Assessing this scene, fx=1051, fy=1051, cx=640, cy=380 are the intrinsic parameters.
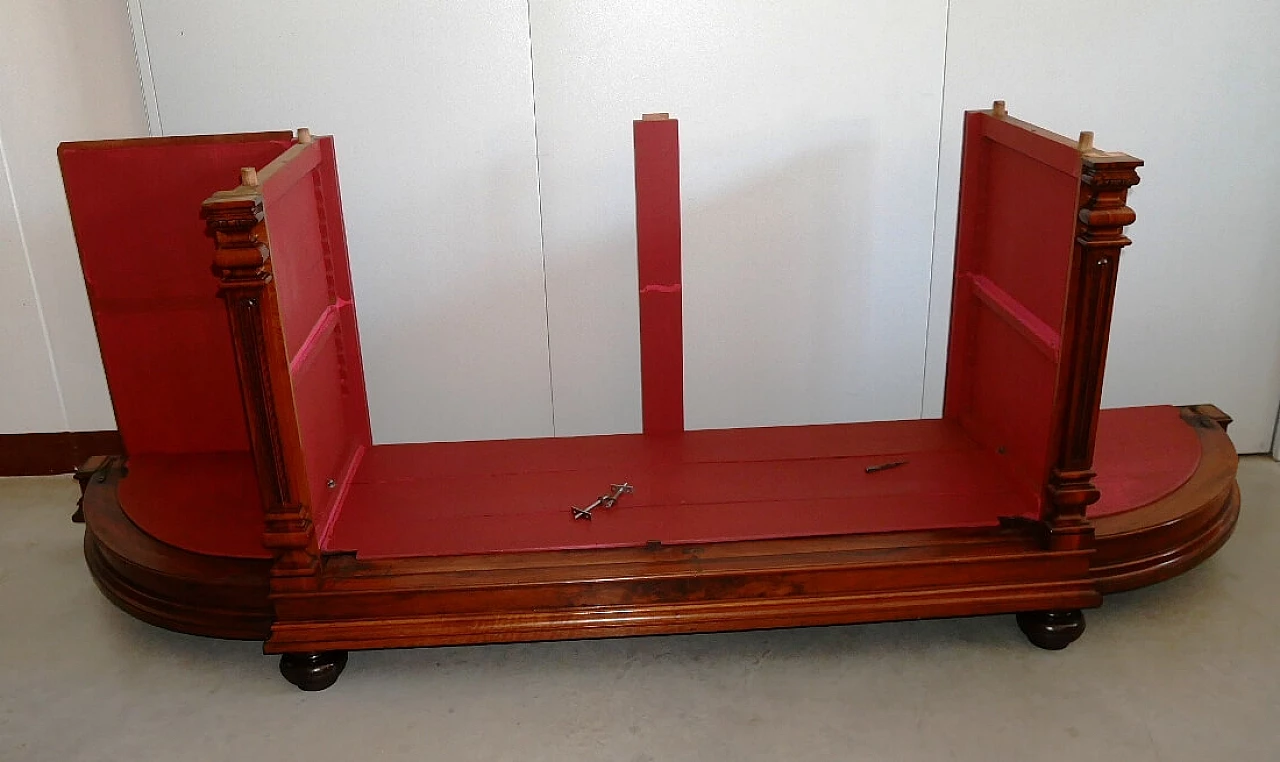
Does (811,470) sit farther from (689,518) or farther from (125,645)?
(125,645)

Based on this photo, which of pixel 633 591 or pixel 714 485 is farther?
pixel 714 485

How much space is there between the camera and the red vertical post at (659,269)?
9.74ft

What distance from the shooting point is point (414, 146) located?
3238 mm

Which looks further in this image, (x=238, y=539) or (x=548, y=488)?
(x=548, y=488)

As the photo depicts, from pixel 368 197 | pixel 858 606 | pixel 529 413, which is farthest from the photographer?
pixel 529 413

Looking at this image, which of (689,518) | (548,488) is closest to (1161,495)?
(689,518)

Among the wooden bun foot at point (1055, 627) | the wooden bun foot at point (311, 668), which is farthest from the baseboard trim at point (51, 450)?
the wooden bun foot at point (1055, 627)

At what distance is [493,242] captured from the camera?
3.35 m

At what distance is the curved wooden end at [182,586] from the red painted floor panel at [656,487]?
0.04 metres

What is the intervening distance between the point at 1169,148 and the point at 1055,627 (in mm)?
1645

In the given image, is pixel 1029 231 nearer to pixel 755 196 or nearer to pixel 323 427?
pixel 755 196

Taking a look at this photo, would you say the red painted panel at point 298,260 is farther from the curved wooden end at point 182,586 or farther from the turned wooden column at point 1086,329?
the turned wooden column at point 1086,329

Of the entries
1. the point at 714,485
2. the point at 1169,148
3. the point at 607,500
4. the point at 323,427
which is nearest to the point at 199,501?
the point at 323,427

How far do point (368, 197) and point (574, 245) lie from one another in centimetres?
66
